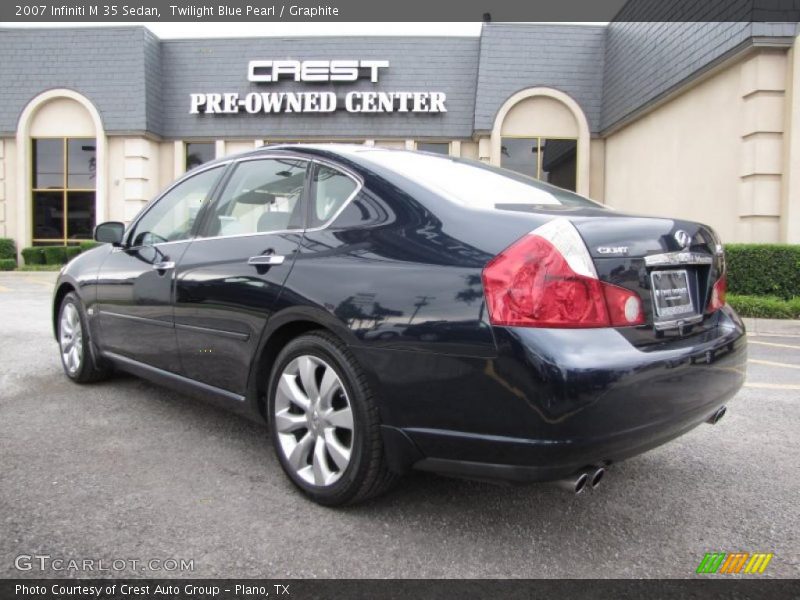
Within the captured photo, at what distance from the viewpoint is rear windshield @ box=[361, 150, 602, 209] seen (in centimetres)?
272

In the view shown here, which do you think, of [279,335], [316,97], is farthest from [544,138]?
[279,335]

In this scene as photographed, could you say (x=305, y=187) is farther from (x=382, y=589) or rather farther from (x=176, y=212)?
(x=382, y=589)

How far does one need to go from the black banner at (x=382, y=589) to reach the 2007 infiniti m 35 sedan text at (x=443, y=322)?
347mm

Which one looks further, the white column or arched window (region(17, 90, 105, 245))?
the white column

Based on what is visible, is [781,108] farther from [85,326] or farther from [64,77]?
[64,77]

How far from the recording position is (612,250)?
7.61 feet

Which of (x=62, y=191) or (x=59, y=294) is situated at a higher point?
(x=62, y=191)

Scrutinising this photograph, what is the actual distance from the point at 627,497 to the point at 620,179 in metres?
14.3

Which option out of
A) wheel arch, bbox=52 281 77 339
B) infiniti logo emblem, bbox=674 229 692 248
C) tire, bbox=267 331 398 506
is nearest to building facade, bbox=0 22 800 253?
wheel arch, bbox=52 281 77 339

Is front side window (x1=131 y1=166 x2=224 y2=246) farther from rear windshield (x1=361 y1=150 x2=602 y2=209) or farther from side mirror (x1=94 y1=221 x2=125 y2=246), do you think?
rear windshield (x1=361 y1=150 x2=602 y2=209)

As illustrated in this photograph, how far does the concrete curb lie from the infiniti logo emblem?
6.78m

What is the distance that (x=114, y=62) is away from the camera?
1742 cm

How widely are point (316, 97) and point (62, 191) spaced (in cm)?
764

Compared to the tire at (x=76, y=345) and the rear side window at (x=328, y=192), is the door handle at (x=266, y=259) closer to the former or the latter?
the rear side window at (x=328, y=192)
